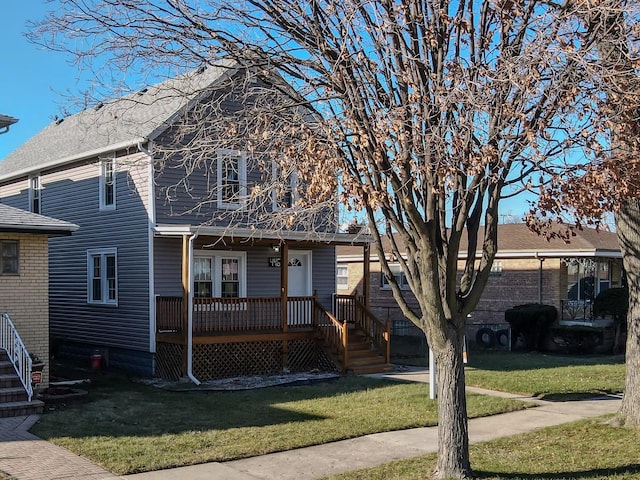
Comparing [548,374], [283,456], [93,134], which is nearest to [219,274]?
[93,134]

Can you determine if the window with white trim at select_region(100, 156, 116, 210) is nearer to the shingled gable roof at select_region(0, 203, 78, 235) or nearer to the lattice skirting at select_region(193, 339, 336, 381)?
the shingled gable roof at select_region(0, 203, 78, 235)

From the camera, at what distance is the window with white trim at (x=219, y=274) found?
1898 centimetres

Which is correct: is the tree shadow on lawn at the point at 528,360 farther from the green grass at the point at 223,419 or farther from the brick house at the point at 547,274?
the green grass at the point at 223,419

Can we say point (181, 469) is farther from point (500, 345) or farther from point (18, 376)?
point (500, 345)

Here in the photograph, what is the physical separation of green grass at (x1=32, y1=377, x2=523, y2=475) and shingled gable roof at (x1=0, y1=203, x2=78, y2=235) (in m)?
3.34

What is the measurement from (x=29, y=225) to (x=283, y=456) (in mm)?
7538

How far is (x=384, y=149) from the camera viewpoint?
23.6 ft

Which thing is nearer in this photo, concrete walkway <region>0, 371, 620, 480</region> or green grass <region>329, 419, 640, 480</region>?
green grass <region>329, 419, 640, 480</region>

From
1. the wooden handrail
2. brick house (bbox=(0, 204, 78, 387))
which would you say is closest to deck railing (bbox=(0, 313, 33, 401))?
brick house (bbox=(0, 204, 78, 387))

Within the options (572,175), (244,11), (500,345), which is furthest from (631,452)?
(500,345)

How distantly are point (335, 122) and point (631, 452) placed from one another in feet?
18.2

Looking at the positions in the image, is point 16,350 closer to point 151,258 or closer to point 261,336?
point 151,258

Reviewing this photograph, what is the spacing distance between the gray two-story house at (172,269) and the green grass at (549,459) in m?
7.85

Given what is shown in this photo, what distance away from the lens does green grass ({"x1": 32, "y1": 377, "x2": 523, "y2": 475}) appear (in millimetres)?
9328
